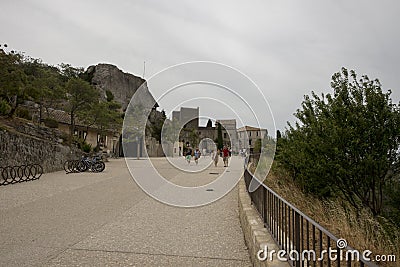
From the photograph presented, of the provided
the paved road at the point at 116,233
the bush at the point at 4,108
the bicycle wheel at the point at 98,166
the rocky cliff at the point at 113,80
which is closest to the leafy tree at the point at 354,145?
the paved road at the point at 116,233

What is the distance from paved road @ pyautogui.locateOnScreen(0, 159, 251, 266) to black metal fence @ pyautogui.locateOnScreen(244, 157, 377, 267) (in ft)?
2.66

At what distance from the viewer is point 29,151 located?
15680 millimetres

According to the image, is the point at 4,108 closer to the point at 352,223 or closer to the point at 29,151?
the point at 29,151

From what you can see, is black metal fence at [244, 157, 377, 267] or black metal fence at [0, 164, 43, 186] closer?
black metal fence at [244, 157, 377, 267]

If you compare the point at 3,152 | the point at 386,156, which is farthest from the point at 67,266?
the point at 3,152

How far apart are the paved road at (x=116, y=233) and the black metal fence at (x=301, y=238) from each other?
2.66 feet

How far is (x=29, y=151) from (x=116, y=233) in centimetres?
1221

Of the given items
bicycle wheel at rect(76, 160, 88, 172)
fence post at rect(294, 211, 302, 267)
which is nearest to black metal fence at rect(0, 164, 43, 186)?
bicycle wheel at rect(76, 160, 88, 172)

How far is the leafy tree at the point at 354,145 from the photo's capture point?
902 cm

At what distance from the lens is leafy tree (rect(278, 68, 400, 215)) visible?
29.6 ft

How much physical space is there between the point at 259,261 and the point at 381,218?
7029mm

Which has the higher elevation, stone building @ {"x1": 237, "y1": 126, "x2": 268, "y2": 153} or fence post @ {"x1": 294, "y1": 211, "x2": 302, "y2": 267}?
stone building @ {"x1": 237, "y1": 126, "x2": 268, "y2": 153}

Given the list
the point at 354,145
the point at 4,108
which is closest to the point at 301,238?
the point at 354,145

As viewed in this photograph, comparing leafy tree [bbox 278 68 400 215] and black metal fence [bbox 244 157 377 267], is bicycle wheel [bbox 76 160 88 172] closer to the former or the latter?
leafy tree [bbox 278 68 400 215]
